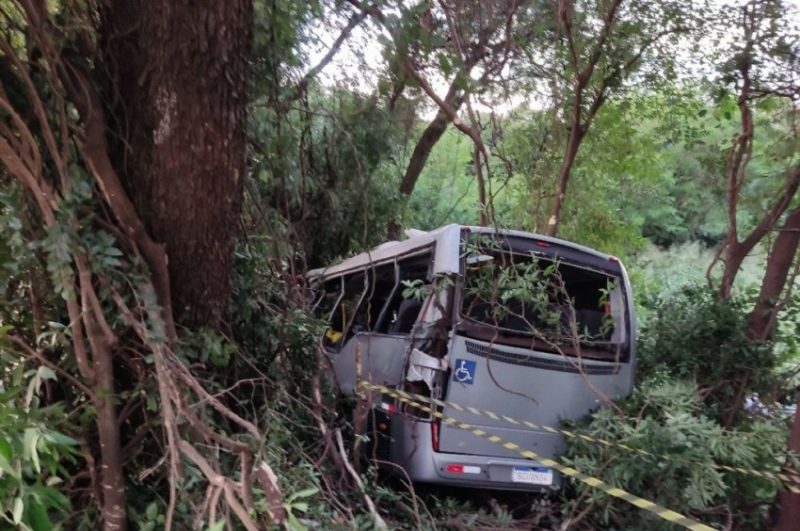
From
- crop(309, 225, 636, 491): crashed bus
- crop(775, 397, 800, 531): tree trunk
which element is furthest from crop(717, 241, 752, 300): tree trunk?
crop(775, 397, 800, 531): tree trunk

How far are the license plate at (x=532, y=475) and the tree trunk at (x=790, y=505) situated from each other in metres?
1.47

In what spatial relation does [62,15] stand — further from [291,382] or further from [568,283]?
[568,283]

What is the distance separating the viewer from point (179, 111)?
10.2 feet

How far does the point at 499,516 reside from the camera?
15.3ft

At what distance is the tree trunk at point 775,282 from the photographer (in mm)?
6117

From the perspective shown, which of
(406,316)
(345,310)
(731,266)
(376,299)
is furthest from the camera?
(345,310)

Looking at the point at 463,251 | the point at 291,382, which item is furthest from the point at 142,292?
the point at 463,251

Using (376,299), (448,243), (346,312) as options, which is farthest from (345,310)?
(448,243)

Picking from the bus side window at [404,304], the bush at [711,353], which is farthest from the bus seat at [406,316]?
the bush at [711,353]

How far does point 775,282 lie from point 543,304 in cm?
257

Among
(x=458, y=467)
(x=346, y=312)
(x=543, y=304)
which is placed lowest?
(x=458, y=467)

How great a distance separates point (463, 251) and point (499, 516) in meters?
1.80

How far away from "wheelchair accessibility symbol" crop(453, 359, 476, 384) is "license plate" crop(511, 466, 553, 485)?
0.76 m

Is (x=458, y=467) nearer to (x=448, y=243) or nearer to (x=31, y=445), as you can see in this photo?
(x=448, y=243)
